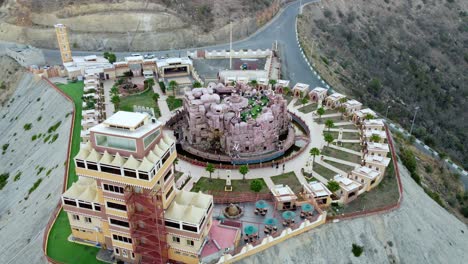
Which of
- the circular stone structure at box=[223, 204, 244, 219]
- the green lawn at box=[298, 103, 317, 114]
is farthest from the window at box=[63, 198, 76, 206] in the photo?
the green lawn at box=[298, 103, 317, 114]

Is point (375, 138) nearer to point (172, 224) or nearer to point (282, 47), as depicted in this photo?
point (172, 224)

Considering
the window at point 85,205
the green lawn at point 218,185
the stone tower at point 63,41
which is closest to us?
the window at point 85,205

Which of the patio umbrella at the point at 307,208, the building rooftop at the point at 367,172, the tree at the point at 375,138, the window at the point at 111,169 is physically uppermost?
the window at the point at 111,169

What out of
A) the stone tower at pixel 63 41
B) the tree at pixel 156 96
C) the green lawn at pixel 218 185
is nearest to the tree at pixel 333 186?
the green lawn at pixel 218 185

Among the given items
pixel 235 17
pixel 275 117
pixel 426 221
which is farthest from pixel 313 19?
pixel 426 221

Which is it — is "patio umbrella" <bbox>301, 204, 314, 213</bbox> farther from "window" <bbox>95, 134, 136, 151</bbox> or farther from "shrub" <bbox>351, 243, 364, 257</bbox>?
"window" <bbox>95, 134, 136, 151</bbox>

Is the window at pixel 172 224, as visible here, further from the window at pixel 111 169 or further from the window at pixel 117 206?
the window at pixel 111 169
